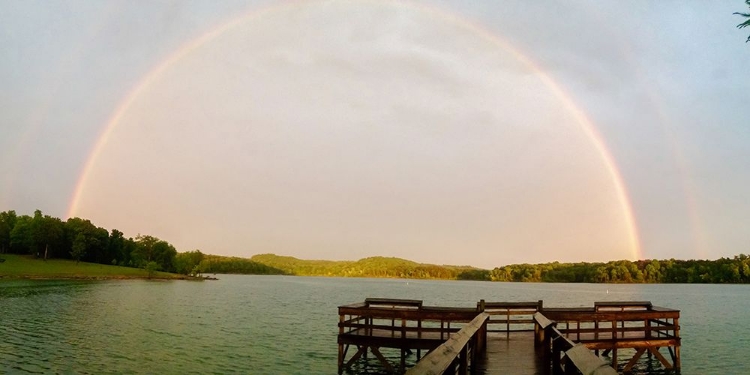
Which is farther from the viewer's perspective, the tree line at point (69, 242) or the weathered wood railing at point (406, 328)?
the tree line at point (69, 242)

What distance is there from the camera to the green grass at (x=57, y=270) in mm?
129625

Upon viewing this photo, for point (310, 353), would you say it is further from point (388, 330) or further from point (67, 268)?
point (67, 268)

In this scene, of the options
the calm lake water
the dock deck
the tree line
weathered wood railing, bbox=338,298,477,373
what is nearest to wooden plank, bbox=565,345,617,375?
the dock deck

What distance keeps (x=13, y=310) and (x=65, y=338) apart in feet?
70.7

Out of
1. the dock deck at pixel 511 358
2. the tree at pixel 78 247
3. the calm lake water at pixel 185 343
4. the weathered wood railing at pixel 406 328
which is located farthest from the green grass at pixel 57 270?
the dock deck at pixel 511 358

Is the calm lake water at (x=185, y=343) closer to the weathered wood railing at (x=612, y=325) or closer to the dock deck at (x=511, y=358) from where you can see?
the weathered wood railing at (x=612, y=325)

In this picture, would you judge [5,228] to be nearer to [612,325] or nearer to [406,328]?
[406,328]

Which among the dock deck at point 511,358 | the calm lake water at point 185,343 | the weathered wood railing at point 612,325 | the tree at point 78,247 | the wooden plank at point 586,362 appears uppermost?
the tree at point 78,247

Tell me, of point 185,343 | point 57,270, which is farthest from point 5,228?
point 185,343

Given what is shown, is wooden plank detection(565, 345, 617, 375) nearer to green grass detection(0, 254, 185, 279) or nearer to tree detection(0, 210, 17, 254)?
green grass detection(0, 254, 185, 279)

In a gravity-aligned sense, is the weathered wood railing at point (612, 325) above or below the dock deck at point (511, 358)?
above

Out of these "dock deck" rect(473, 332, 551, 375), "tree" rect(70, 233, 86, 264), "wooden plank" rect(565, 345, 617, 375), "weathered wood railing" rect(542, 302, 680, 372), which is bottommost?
"dock deck" rect(473, 332, 551, 375)

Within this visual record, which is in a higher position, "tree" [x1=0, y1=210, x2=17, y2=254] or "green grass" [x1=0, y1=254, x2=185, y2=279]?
"tree" [x1=0, y1=210, x2=17, y2=254]

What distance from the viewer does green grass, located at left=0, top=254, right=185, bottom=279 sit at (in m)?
130
